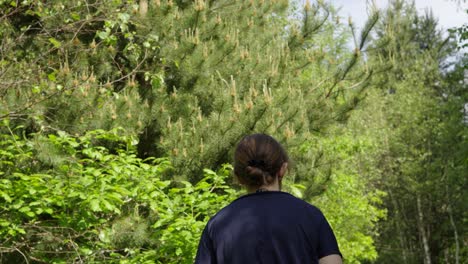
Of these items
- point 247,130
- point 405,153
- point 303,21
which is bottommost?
point 405,153

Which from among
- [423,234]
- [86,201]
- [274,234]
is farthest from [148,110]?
A: [423,234]

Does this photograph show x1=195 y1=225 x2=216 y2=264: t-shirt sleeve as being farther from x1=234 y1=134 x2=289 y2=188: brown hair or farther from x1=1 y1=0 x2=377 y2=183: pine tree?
x1=1 y1=0 x2=377 y2=183: pine tree

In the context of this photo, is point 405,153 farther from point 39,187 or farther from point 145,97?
point 39,187

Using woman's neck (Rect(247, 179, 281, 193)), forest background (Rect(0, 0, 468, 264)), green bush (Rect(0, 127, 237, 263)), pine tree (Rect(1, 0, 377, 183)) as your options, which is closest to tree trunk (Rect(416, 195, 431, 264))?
forest background (Rect(0, 0, 468, 264))

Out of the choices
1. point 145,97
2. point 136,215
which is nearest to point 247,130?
point 145,97

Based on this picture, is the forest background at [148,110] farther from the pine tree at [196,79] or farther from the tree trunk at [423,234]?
the tree trunk at [423,234]

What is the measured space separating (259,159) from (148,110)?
7.01 meters

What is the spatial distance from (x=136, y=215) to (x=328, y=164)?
16.0ft

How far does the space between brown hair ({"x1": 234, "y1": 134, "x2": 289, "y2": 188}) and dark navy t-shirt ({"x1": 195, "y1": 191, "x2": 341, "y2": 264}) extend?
69 millimetres

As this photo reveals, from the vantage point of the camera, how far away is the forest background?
20.3 ft

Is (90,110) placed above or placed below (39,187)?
above

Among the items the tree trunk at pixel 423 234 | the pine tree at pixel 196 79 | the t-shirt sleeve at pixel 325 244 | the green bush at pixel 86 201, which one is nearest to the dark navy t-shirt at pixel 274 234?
the t-shirt sleeve at pixel 325 244

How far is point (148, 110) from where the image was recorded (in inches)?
372

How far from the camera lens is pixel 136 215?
736cm
